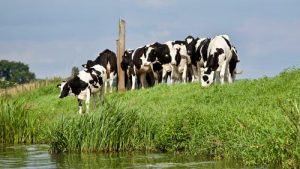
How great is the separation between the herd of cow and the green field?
200cm

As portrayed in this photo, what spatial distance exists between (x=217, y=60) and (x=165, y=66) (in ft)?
18.1

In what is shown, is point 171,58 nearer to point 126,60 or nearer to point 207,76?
point 126,60

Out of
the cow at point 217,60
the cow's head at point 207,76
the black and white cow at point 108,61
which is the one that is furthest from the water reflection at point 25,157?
the black and white cow at point 108,61

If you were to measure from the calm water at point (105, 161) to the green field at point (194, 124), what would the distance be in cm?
53

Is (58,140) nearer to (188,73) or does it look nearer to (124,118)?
(124,118)

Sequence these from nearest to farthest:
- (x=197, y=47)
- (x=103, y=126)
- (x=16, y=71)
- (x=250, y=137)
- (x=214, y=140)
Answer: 1. (x=250, y=137)
2. (x=214, y=140)
3. (x=103, y=126)
4. (x=197, y=47)
5. (x=16, y=71)

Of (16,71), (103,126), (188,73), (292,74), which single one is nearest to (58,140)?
(103,126)

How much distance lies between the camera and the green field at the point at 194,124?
13641 mm

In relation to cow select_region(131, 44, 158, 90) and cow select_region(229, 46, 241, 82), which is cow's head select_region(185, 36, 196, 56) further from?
cow select_region(131, 44, 158, 90)

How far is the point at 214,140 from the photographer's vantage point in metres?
15.7

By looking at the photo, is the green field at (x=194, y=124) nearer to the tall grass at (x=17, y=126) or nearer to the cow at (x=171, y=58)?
the tall grass at (x=17, y=126)

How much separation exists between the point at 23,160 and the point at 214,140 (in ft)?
16.3

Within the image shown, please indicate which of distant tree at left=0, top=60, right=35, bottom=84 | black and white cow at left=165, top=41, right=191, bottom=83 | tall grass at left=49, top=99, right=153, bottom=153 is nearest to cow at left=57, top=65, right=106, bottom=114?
black and white cow at left=165, top=41, right=191, bottom=83

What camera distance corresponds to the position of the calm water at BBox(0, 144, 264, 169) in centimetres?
1462
